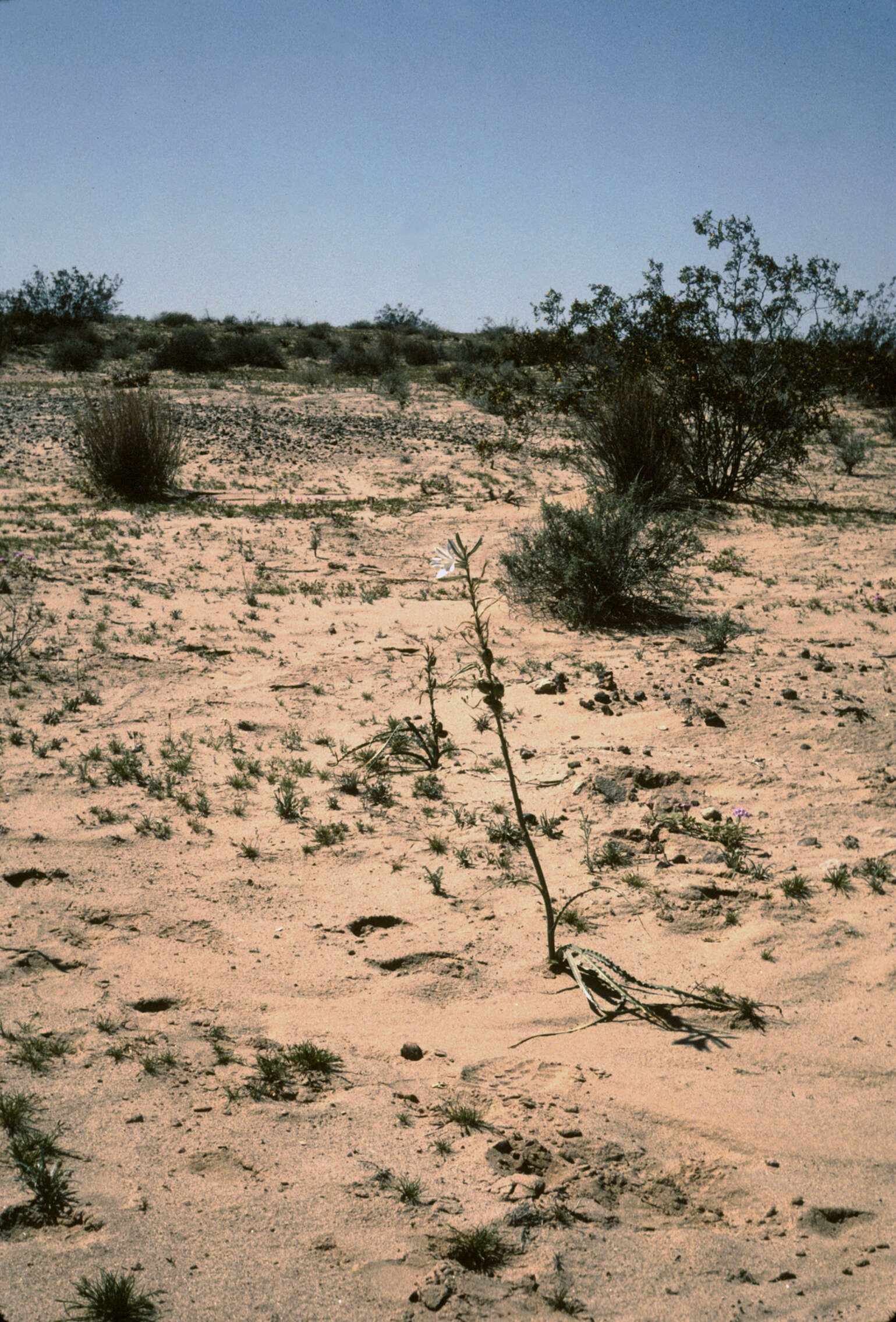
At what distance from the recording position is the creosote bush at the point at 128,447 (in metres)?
9.55

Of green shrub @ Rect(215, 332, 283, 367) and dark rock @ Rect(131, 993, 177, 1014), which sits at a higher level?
green shrub @ Rect(215, 332, 283, 367)

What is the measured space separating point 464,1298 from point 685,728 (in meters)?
3.03

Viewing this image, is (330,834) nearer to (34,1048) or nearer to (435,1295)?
(34,1048)

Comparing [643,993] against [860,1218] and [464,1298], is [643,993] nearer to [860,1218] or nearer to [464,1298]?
Answer: [860,1218]

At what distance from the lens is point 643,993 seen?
2.64 meters

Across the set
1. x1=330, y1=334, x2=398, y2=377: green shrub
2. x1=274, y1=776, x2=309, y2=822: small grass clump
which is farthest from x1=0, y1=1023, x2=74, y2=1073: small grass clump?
x1=330, y1=334, x2=398, y2=377: green shrub

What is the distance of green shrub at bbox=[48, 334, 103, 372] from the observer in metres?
24.6

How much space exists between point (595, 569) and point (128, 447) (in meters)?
5.65

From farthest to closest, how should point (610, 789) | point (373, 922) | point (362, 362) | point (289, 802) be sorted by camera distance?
point (362, 362)
point (610, 789)
point (289, 802)
point (373, 922)

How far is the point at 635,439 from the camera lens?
9461mm

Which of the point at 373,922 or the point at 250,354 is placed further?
the point at 250,354

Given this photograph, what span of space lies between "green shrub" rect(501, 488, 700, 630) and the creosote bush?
4682 mm

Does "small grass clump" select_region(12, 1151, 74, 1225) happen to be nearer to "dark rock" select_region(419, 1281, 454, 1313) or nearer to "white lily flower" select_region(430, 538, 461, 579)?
"dark rock" select_region(419, 1281, 454, 1313)

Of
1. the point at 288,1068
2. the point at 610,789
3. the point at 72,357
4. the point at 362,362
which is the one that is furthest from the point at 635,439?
the point at 72,357
